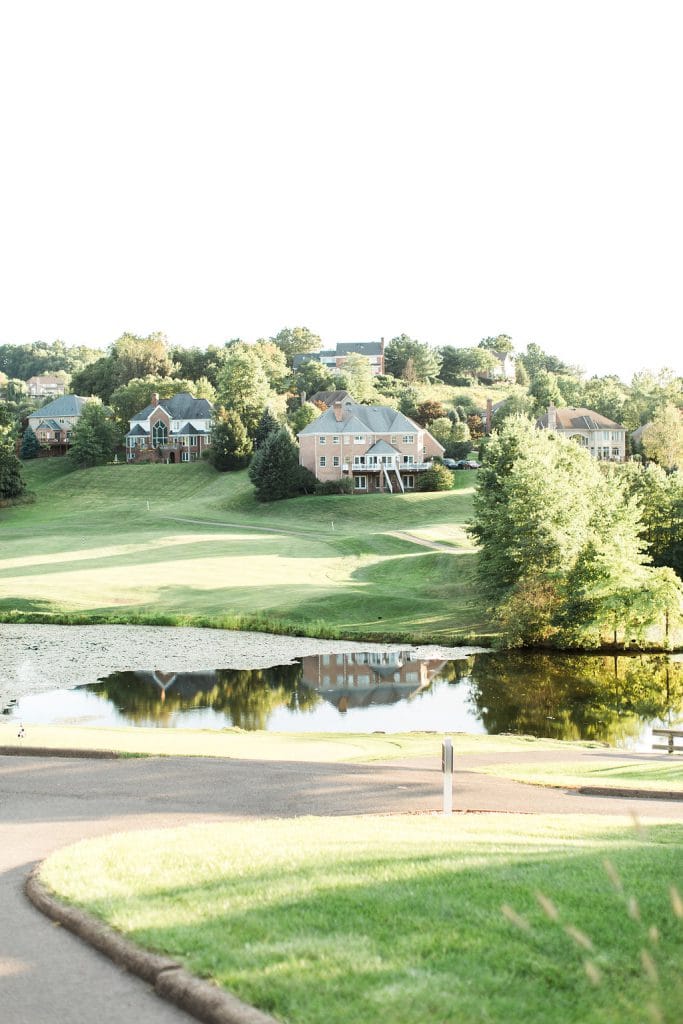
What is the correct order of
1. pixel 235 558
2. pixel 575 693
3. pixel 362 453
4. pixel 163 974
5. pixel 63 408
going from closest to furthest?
1. pixel 163 974
2. pixel 575 693
3. pixel 235 558
4. pixel 362 453
5. pixel 63 408

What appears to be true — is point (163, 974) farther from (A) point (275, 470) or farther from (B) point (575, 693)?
(A) point (275, 470)

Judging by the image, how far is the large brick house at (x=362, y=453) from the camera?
109m

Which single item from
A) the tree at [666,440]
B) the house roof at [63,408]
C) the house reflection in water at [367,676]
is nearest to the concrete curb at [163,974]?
the house reflection in water at [367,676]

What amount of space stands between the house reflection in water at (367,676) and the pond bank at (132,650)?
1.10m

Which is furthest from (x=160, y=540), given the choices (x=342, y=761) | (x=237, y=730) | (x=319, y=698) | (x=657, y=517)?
(x=342, y=761)

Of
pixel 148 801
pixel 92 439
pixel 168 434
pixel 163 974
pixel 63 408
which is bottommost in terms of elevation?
pixel 148 801

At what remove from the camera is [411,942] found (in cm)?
758

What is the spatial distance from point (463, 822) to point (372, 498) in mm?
84782

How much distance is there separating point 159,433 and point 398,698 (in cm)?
9695

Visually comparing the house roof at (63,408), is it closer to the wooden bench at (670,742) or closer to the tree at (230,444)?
the tree at (230,444)

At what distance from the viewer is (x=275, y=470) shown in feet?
330

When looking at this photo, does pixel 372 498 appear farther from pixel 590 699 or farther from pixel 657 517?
pixel 590 699

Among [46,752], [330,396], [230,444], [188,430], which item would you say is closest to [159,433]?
[188,430]

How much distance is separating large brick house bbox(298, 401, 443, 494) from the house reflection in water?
62.7 metres
